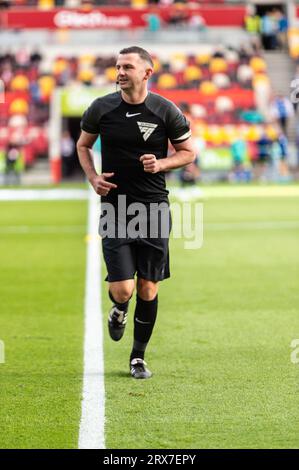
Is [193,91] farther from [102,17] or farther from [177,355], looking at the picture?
[177,355]

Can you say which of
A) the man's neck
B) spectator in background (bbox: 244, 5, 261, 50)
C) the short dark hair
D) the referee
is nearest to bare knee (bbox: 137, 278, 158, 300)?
the referee

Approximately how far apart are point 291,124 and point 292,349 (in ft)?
113

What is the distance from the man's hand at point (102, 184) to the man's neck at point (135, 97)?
51 centimetres

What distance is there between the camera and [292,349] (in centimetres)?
802

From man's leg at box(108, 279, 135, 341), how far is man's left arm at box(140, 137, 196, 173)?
0.81 m

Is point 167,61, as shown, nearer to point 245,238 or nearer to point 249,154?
point 249,154

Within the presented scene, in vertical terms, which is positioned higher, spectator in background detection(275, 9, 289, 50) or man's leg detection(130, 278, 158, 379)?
spectator in background detection(275, 9, 289, 50)

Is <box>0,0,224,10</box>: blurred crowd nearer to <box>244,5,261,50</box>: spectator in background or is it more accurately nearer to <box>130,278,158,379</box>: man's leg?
<box>244,5,261,50</box>: spectator in background

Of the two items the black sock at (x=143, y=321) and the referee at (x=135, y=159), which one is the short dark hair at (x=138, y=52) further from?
the black sock at (x=143, y=321)

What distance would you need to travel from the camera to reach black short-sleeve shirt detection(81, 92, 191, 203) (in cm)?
699

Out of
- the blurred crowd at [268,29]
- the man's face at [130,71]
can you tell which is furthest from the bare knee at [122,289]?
the blurred crowd at [268,29]

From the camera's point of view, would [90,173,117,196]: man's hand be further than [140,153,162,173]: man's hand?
Yes

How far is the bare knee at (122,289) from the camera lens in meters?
7.12

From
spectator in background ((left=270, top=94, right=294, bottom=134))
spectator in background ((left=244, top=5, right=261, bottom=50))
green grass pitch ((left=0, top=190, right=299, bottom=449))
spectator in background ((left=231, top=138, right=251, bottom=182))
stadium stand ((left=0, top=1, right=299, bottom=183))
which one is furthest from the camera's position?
spectator in background ((left=244, top=5, right=261, bottom=50))
